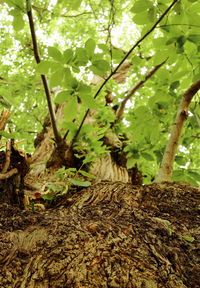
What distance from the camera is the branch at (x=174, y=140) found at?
2088 millimetres

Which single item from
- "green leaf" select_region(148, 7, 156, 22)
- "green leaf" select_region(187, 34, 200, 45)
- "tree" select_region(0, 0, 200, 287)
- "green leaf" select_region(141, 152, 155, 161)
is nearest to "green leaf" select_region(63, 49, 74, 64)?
"tree" select_region(0, 0, 200, 287)

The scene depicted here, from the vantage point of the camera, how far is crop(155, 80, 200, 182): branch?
2088 millimetres

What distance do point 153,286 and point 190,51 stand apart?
4.81 ft

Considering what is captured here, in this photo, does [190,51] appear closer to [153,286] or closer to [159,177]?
[159,177]

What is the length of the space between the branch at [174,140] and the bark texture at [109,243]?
1.13ft

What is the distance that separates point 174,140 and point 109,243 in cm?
129

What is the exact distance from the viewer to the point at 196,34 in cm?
140

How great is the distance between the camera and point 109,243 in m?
1.11

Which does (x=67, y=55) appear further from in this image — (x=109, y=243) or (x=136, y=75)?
(x=136, y=75)

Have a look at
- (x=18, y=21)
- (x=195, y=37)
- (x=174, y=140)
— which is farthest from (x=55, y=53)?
(x=174, y=140)

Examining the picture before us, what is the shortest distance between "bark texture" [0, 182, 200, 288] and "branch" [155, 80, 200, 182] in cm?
34

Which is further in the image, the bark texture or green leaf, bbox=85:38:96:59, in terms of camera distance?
green leaf, bbox=85:38:96:59

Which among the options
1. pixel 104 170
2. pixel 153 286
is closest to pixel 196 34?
pixel 153 286

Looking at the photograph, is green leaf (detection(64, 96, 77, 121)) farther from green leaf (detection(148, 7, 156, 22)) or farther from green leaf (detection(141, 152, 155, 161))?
green leaf (detection(141, 152, 155, 161))
